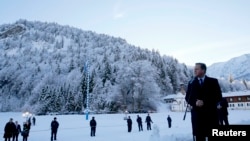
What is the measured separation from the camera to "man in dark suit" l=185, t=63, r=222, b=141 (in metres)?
4.73

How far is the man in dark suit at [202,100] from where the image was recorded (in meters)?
4.73

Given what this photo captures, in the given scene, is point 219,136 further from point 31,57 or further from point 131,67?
point 31,57

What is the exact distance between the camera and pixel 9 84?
12356cm

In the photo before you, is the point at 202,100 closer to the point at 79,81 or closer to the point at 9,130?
the point at 9,130

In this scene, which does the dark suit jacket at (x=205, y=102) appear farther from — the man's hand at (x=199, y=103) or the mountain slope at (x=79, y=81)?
the mountain slope at (x=79, y=81)

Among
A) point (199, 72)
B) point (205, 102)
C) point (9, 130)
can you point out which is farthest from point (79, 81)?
point (205, 102)

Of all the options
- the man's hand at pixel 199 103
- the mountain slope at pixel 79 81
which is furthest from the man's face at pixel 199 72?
the mountain slope at pixel 79 81

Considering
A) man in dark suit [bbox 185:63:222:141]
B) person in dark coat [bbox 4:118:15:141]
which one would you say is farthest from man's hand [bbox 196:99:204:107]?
person in dark coat [bbox 4:118:15:141]

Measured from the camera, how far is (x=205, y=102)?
4859 mm

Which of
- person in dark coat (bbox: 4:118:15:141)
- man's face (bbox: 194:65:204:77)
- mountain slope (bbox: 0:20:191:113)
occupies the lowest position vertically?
person in dark coat (bbox: 4:118:15:141)

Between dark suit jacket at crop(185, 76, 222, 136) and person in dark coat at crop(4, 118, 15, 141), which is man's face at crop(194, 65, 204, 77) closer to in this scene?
dark suit jacket at crop(185, 76, 222, 136)

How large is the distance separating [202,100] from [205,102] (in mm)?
63

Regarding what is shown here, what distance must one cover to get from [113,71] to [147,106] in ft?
92.5

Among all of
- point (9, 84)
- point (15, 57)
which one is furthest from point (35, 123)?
point (15, 57)
